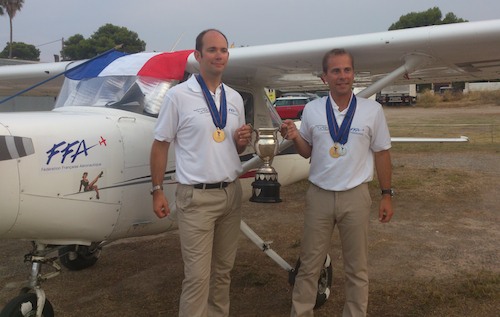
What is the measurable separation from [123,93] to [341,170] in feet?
5.84

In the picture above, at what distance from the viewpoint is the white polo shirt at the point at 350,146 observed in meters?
2.88

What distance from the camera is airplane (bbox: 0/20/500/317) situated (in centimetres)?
260

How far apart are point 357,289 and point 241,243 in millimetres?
2870

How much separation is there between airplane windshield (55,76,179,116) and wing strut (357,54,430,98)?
5.00ft

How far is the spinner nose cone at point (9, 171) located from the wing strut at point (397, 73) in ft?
7.45

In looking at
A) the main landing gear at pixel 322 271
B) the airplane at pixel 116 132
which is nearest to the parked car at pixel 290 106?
the airplane at pixel 116 132

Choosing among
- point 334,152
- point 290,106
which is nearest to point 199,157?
point 334,152

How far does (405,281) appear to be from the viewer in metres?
4.43

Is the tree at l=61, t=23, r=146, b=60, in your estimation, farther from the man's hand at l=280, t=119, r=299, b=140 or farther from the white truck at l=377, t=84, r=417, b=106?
the man's hand at l=280, t=119, r=299, b=140

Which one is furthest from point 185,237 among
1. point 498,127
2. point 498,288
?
point 498,127

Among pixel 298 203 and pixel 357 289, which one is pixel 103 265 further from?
pixel 298 203

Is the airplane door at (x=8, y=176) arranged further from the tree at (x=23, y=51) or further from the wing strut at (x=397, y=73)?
the tree at (x=23, y=51)

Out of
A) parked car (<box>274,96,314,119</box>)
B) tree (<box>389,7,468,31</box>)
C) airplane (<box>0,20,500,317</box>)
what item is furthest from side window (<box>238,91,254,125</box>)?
tree (<box>389,7,468,31</box>)

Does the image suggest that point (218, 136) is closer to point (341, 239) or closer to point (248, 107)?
point (341, 239)
